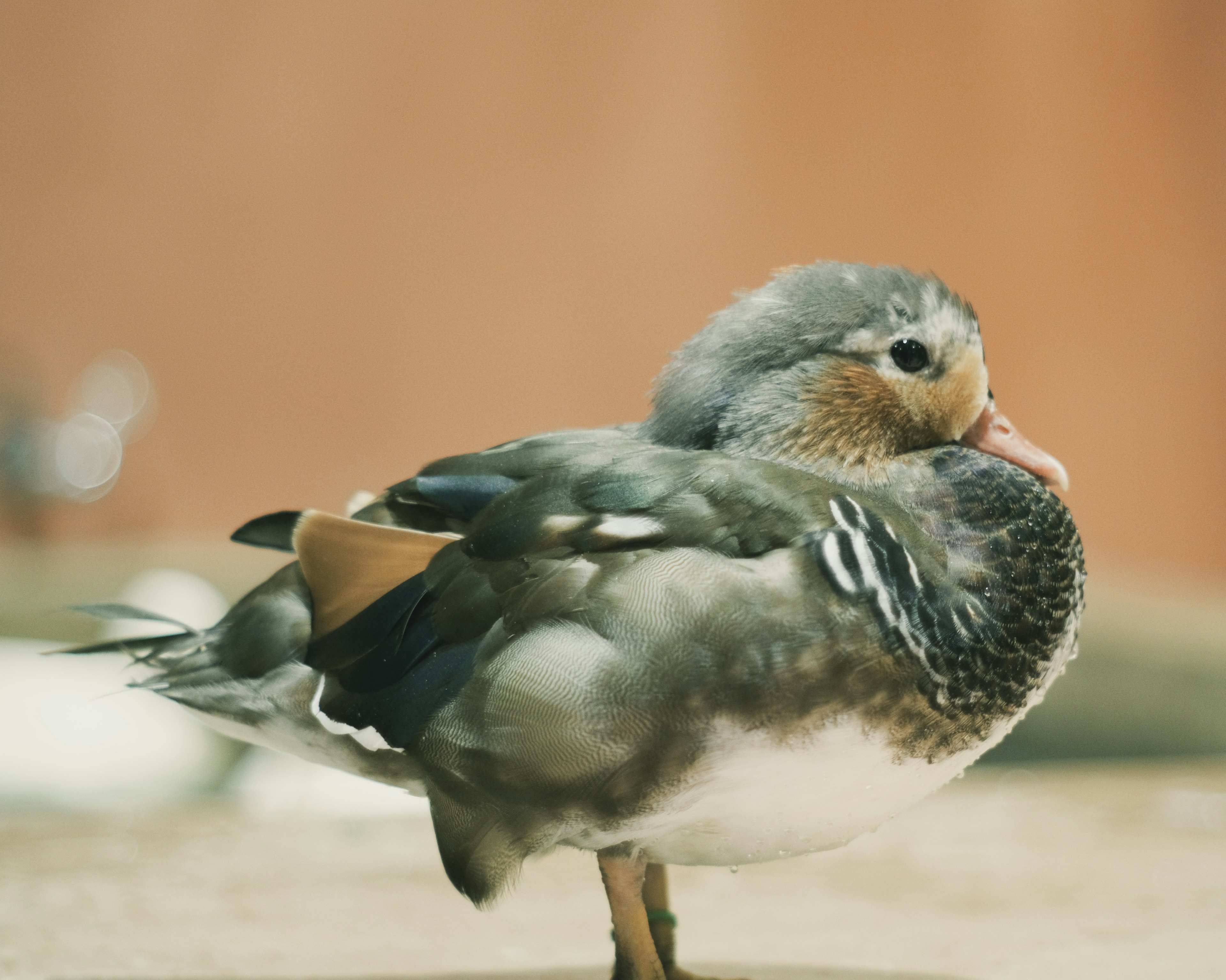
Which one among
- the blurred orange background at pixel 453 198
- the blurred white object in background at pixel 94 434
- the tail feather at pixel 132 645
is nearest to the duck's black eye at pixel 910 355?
the tail feather at pixel 132 645

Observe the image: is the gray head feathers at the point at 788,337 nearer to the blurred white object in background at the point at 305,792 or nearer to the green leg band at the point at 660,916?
the green leg band at the point at 660,916

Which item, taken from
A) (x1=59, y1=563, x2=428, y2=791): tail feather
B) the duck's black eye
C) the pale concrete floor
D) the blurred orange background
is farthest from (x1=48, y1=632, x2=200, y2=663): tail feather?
the blurred orange background

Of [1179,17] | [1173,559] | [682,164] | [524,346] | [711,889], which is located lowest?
[1173,559]

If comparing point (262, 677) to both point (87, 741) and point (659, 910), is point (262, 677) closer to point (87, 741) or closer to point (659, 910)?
point (659, 910)

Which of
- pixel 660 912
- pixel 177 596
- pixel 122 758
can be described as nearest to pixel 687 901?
pixel 660 912

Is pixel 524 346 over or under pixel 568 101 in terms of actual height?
under

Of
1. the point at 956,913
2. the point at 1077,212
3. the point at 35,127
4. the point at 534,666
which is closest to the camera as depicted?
the point at 534,666

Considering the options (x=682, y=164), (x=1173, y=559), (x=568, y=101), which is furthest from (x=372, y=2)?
(x=1173, y=559)

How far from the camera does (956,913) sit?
123cm

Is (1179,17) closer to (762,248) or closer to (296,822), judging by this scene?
(762,248)

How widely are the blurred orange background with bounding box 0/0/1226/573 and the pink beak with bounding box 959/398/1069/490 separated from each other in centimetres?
174

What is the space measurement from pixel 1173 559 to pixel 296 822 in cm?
218

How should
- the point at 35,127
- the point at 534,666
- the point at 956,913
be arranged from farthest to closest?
the point at 35,127
the point at 956,913
the point at 534,666

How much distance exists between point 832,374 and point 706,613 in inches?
7.3
